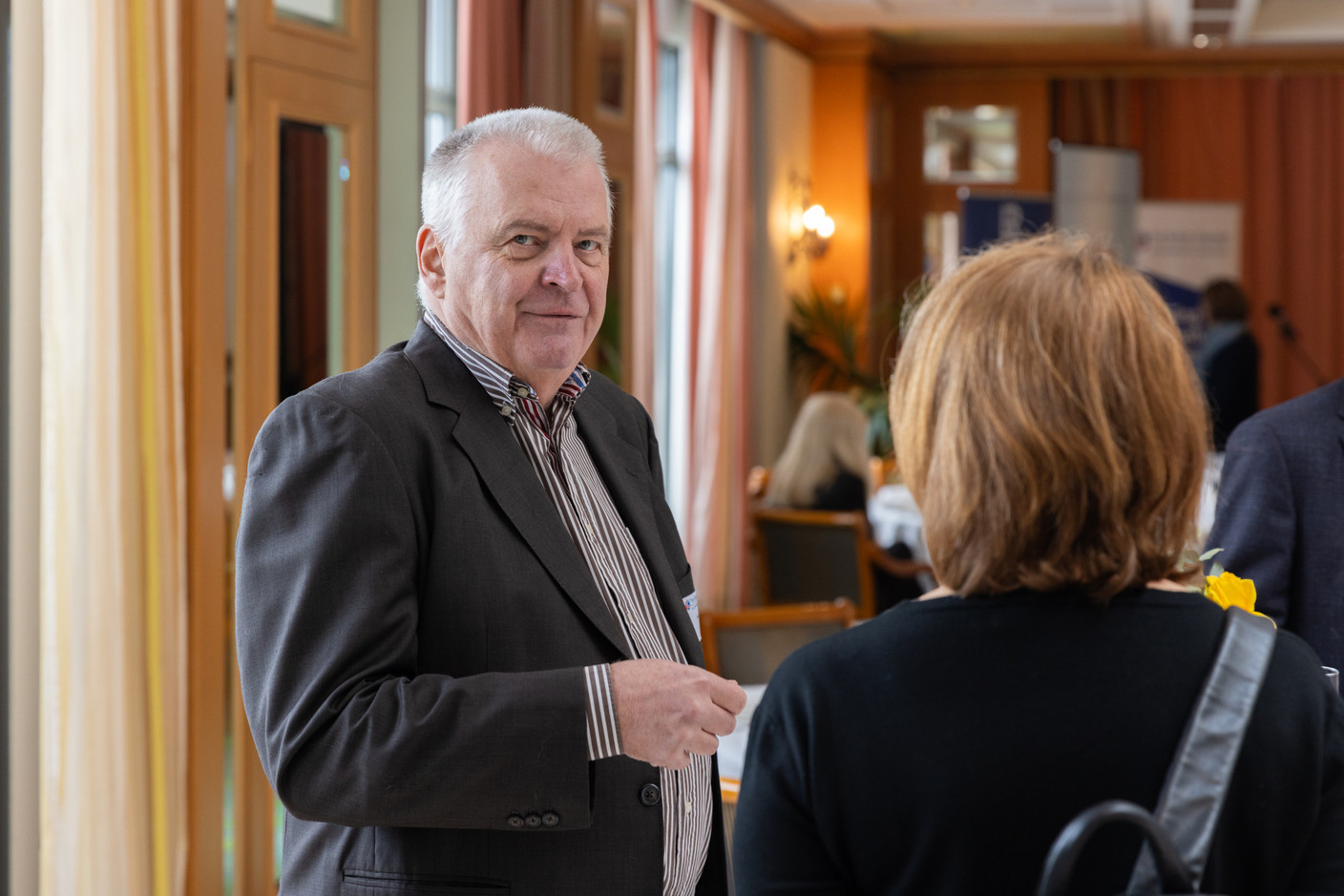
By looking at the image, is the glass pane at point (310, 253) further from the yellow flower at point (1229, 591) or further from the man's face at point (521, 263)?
the yellow flower at point (1229, 591)

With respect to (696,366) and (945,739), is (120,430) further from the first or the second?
(696,366)

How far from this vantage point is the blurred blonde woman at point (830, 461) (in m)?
5.73

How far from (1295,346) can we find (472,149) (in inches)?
397

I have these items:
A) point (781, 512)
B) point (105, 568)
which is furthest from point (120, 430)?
point (781, 512)

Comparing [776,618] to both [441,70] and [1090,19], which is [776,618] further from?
[1090,19]

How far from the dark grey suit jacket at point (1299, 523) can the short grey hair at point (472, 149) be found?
1.25m

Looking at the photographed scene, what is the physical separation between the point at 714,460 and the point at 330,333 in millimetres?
4127

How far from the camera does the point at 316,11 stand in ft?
11.1

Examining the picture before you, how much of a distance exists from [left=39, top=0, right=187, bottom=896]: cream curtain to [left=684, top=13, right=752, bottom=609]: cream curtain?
185 inches

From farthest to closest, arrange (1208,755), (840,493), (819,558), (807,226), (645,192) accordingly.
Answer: (807,226), (645,192), (840,493), (819,558), (1208,755)

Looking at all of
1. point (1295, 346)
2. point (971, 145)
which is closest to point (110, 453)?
point (971, 145)

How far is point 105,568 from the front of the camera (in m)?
2.68

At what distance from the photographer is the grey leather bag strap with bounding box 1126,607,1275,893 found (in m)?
0.92

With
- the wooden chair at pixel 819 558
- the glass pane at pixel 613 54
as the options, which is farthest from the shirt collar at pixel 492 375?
the wooden chair at pixel 819 558
